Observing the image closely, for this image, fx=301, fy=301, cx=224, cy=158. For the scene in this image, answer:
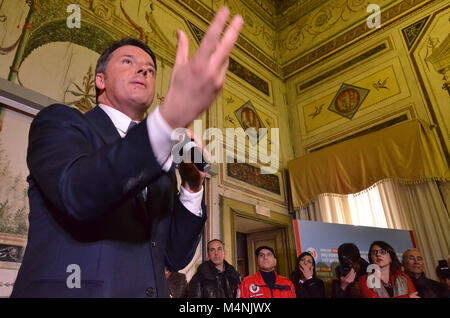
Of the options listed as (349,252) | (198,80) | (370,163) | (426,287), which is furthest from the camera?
(370,163)

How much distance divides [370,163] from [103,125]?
18.2 ft

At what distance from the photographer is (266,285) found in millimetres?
3455

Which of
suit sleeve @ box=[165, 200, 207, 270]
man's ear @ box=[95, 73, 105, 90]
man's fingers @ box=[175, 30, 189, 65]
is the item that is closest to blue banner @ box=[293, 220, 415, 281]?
suit sleeve @ box=[165, 200, 207, 270]

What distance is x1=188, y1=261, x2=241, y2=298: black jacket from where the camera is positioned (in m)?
3.44

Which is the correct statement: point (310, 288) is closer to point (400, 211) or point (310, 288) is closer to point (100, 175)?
point (400, 211)

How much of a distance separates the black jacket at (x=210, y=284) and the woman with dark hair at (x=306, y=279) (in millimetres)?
758

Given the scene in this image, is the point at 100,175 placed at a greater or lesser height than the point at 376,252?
lesser

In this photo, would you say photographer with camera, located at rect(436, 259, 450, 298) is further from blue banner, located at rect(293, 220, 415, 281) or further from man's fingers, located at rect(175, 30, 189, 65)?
man's fingers, located at rect(175, 30, 189, 65)

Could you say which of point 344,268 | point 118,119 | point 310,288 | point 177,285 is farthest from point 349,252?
point 118,119

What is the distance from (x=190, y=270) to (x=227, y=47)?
12.8 ft

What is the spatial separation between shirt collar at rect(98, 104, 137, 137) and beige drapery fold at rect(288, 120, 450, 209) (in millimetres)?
5237

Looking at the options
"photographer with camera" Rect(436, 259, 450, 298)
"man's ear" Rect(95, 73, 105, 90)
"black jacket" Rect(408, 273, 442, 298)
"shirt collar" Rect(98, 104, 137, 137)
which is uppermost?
"man's ear" Rect(95, 73, 105, 90)

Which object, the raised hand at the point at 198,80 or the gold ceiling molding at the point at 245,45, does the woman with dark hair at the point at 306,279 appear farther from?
the gold ceiling molding at the point at 245,45

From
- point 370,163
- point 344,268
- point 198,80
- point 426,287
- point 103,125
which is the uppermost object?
point 370,163
